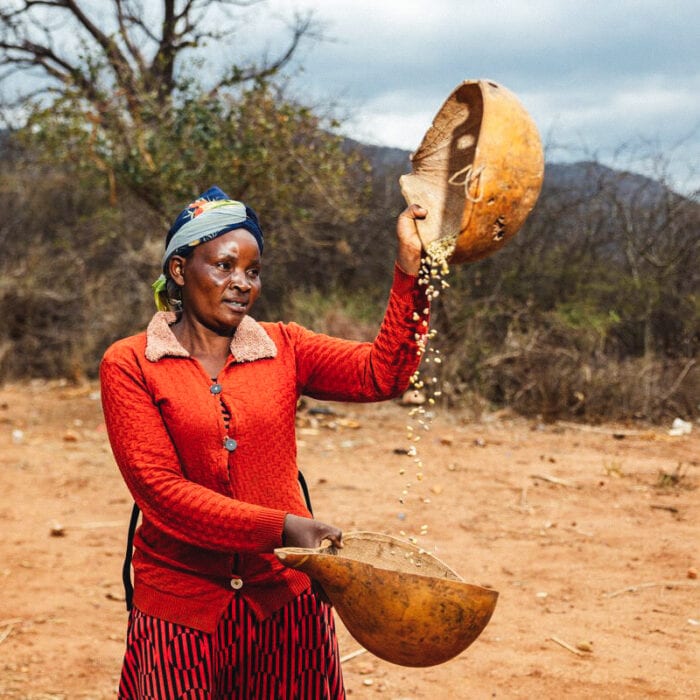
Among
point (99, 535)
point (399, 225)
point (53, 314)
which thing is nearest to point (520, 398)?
point (99, 535)

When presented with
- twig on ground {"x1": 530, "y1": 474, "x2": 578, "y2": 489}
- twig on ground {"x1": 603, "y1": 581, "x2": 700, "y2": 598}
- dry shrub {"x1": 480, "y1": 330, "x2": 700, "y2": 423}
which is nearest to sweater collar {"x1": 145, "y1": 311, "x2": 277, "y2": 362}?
twig on ground {"x1": 603, "y1": 581, "x2": 700, "y2": 598}

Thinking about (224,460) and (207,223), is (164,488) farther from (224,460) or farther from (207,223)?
(207,223)

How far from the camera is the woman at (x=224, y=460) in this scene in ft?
6.18

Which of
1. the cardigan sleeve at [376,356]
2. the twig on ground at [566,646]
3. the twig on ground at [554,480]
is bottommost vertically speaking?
the twig on ground at [566,646]

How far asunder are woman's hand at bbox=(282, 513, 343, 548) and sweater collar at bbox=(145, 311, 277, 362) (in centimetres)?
41

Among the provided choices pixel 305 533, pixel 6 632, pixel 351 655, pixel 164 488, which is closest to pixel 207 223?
pixel 164 488

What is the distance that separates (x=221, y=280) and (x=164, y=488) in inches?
19.5

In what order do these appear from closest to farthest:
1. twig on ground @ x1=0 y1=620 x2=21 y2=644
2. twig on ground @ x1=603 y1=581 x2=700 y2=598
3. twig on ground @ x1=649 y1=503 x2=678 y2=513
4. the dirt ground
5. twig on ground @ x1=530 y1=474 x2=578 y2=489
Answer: the dirt ground < twig on ground @ x1=0 y1=620 x2=21 y2=644 < twig on ground @ x1=603 y1=581 x2=700 y2=598 < twig on ground @ x1=649 y1=503 x2=678 y2=513 < twig on ground @ x1=530 y1=474 x2=578 y2=489

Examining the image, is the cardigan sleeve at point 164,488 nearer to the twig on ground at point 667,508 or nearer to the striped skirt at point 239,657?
the striped skirt at point 239,657

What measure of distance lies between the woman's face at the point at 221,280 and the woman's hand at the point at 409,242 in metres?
0.36

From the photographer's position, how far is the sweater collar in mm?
2007

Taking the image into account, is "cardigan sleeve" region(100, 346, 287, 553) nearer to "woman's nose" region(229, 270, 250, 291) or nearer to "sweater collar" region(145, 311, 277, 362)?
"sweater collar" region(145, 311, 277, 362)

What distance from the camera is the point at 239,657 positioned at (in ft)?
6.58

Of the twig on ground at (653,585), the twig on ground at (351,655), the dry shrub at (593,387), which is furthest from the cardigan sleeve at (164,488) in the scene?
the dry shrub at (593,387)
